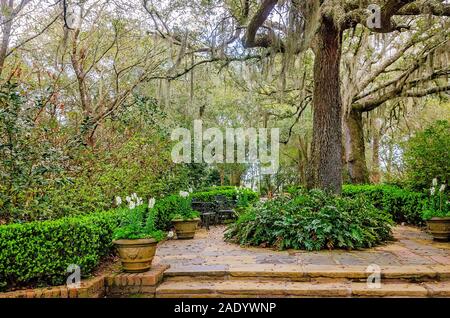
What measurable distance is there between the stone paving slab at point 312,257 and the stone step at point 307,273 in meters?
0.02

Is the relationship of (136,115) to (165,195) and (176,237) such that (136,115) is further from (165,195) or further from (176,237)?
(176,237)

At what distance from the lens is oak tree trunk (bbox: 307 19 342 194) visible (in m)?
6.95

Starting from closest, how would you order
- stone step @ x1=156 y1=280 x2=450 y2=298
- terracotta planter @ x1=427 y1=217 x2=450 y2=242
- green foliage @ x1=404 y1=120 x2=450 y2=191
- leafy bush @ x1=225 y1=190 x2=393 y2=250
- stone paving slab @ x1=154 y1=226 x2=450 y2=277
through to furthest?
stone step @ x1=156 y1=280 x2=450 y2=298, stone paving slab @ x1=154 y1=226 x2=450 y2=277, leafy bush @ x1=225 y1=190 x2=393 y2=250, terracotta planter @ x1=427 y1=217 x2=450 y2=242, green foliage @ x1=404 y1=120 x2=450 y2=191

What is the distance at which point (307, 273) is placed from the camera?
3.96 metres

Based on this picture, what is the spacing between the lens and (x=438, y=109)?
1831 centimetres

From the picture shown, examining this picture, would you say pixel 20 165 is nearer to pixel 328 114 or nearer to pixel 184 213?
pixel 184 213

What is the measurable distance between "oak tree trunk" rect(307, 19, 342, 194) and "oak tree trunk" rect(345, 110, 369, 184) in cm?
437

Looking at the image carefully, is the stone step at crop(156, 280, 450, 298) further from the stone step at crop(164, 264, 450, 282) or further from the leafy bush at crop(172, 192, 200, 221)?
the leafy bush at crop(172, 192, 200, 221)

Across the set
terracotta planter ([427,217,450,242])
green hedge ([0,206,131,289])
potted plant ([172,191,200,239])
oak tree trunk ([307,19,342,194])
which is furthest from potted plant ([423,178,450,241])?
green hedge ([0,206,131,289])

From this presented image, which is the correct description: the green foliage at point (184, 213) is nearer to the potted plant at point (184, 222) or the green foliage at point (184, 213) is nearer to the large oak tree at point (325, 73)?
the potted plant at point (184, 222)

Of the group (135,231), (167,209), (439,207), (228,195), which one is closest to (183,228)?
(167,209)
